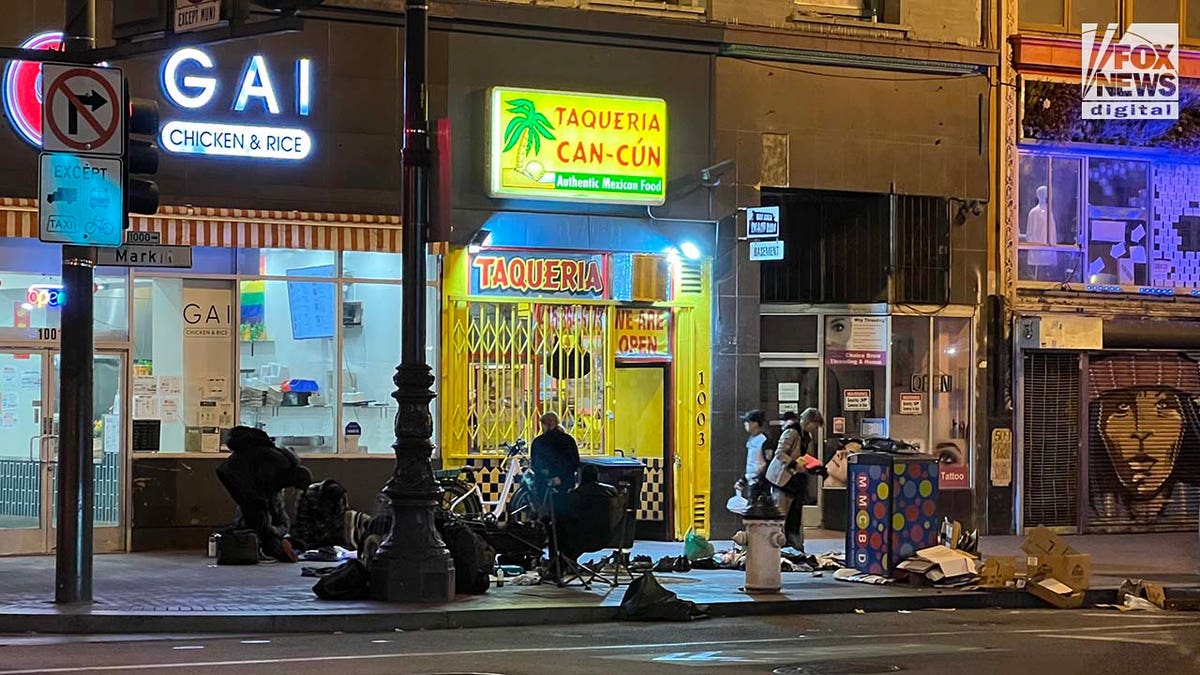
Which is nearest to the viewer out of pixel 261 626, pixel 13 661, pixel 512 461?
pixel 13 661

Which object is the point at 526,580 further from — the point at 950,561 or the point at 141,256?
the point at 141,256

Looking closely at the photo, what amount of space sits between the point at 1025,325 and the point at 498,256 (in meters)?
7.72

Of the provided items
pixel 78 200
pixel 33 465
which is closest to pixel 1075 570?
pixel 78 200

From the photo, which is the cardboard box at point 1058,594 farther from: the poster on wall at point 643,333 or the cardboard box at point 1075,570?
the poster on wall at point 643,333


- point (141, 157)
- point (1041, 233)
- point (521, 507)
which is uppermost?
point (1041, 233)

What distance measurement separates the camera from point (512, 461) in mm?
18438

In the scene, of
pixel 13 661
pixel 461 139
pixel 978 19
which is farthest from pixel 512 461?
pixel 978 19

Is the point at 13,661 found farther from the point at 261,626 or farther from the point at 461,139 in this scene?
the point at 461,139

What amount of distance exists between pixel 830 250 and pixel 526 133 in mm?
5117

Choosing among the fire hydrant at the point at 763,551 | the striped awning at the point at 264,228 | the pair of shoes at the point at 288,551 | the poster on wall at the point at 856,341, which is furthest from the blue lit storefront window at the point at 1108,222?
the pair of shoes at the point at 288,551

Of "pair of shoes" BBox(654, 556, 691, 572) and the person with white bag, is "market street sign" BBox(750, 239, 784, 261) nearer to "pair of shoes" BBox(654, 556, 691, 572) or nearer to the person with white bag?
the person with white bag

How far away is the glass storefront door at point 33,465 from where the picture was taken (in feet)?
59.6

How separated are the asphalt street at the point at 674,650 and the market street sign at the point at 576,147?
752 cm

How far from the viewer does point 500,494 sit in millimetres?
18891
